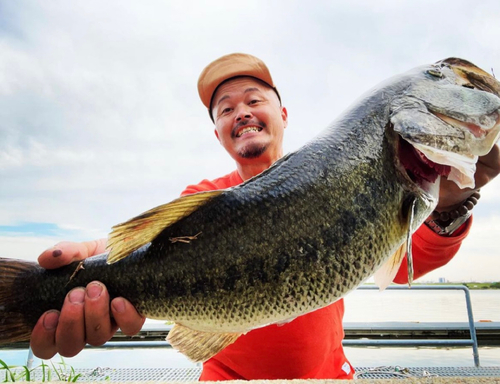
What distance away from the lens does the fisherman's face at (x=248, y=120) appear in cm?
344

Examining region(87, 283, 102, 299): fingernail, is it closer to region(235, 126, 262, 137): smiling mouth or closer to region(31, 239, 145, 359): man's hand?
region(31, 239, 145, 359): man's hand

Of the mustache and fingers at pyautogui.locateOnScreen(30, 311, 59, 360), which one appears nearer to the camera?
fingers at pyautogui.locateOnScreen(30, 311, 59, 360)

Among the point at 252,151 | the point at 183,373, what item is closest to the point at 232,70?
the point at 252,151

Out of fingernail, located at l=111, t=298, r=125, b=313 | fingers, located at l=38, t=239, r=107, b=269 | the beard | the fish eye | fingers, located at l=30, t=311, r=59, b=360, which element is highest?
the beard

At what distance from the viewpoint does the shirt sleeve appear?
242 centimetres

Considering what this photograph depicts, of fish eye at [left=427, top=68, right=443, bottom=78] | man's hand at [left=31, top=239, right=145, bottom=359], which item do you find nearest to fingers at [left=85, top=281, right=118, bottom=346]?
man's hand at [left=31, top=239, right=145, bottom=359]

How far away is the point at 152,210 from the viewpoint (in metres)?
1.64

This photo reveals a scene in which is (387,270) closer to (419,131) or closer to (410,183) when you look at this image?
(410,183)

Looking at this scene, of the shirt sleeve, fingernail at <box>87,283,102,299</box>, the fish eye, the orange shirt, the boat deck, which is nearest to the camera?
fingernail at <box>87,283,102,299</box>

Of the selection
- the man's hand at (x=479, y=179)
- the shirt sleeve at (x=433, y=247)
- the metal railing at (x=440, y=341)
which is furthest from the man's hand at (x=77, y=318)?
the metal railing at (x=440, y=341)

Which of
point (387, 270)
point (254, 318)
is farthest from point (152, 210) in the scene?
point (387, 270)

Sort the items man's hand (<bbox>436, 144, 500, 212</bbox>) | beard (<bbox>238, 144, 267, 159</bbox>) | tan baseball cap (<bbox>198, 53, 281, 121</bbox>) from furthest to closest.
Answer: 1. tan baseball cap (<bbox>198, 53, 281, 121</bbox>)
2. beard (<bbox>238, 144, 267, 159</bbox>)
3. man's hand (<bbox>436, 144, 500, 212</bbox>)

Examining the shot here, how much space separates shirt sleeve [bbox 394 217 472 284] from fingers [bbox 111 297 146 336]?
1.91m

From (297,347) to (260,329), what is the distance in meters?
0.30
